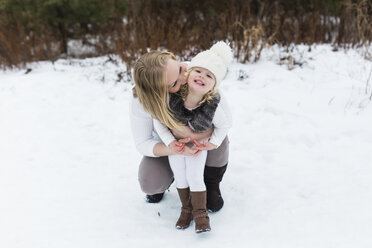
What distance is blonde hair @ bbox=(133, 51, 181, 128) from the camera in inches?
54.5

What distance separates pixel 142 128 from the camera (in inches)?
65.7

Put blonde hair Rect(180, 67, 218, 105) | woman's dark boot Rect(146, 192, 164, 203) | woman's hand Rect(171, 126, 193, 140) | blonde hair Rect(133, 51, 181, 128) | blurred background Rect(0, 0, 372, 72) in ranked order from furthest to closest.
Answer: blurred background Rect(0, 0, 372, 72) < woman's dark boot Rect(146, 192, 164, 203) < woman's hand Rect(171, 126, 193, 140) < blonde hair Rect(180, 67, 218, 105) < blonde hair Rect(133, 51, 181, 128)

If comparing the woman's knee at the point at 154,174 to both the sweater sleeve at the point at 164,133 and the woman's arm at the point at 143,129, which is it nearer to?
the woman's arm at the point at 143,129

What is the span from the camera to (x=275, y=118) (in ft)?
9.20

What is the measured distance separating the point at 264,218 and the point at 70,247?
1.13 meters

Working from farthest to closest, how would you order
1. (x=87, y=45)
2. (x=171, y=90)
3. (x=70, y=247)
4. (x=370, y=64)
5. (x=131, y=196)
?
(x=87, y=45) < (x=370, y=64) < (x=131, y=196) < (x=70, y=247) < (x=171, y=90)

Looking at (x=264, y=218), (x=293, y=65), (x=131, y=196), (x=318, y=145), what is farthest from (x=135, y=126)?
(x=293, y=65)

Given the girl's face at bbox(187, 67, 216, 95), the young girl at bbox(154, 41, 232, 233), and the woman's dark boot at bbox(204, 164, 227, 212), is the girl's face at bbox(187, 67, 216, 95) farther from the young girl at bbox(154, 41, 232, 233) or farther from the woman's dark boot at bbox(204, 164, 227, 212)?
the woman's dark boot at bbox(204, 164, 227, 212)

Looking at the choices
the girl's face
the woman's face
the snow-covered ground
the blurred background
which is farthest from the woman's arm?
the blurred background

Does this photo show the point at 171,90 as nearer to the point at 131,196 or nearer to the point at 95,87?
the point at 131,196

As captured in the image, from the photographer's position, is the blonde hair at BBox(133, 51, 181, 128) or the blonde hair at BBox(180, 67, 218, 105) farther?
the blonde hair at BBox(180, 67, 218, 105)

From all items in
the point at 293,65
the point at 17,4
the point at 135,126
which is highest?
the point at 17,4

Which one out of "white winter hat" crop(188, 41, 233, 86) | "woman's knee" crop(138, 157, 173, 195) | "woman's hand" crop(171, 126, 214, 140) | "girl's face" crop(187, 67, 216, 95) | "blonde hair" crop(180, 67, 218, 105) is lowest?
"woman's knee" crop(138, 157, 173, 195)

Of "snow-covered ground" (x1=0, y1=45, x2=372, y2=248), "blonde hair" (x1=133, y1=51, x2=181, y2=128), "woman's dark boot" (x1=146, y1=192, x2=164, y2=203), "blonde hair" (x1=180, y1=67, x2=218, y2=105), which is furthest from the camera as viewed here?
"woman's dark boot" (x1=146, y1=192, x2=164, y2=203)
